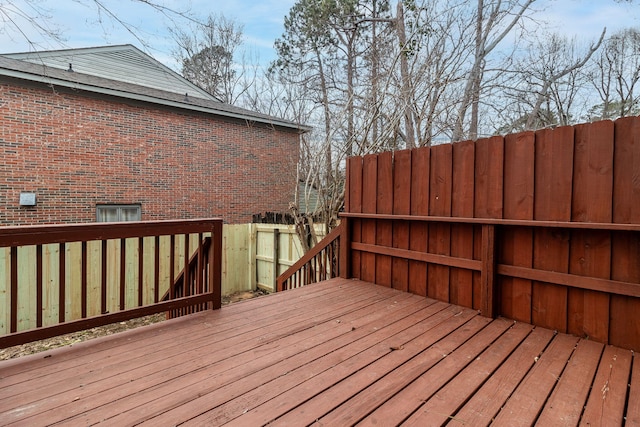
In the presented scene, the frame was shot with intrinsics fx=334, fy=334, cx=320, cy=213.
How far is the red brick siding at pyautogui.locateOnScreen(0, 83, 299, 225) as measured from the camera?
679 centimetres

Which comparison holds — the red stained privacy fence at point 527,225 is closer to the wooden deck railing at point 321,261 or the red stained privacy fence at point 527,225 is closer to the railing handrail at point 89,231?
the wooden deck railing at point 321,261

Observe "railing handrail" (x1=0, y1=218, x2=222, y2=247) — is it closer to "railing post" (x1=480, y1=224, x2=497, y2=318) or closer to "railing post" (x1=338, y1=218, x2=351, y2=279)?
"railing post" (x1=338, y1=218, x2=351, y2=279)

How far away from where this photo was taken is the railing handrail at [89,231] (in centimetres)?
195

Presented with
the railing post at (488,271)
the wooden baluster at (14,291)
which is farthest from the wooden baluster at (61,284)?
the railing post at (488,271)

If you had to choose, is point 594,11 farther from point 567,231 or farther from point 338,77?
point 567,231

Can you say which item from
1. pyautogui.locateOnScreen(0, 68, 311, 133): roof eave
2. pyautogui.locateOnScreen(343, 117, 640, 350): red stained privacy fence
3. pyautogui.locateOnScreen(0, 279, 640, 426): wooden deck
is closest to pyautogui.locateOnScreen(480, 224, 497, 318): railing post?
pyautogui.locateOnScreen(343, 117, 640, 350): red stained privacy fence

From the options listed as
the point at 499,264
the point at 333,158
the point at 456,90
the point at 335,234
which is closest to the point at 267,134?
the point at 333,158

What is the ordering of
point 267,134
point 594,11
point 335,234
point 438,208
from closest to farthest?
1. point 438,208
2. point 335,234
3. point 594,11
4. point 267,134

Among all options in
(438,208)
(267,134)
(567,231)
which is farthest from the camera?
(267,134)

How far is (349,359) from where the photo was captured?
2.01 m

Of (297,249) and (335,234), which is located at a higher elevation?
(335,234)

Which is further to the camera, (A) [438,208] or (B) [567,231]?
(A) [438,208]

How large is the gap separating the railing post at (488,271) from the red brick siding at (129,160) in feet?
16.4

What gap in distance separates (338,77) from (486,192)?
6307mm
